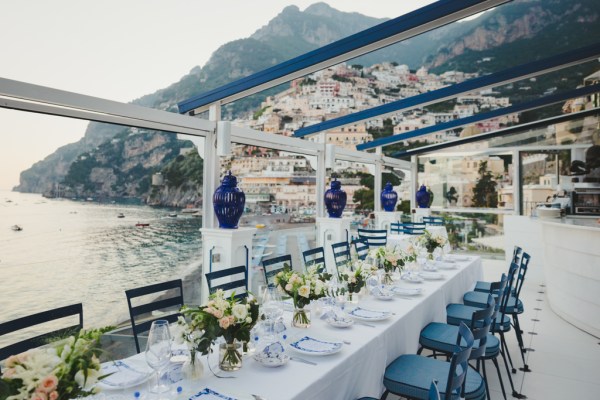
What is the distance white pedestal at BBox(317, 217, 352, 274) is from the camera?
5926 millimetres

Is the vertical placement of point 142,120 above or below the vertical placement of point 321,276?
above

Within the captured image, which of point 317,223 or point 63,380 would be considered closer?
point 63,380

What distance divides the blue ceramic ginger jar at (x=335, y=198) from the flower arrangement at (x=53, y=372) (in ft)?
16.3

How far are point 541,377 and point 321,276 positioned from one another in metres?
2.39

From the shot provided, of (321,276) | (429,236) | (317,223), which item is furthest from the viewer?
(317,223)

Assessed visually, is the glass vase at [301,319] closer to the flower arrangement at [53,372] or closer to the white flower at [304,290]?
the white flower at [304,290]

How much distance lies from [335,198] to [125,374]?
4.61 meters

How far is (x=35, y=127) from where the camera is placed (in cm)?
282

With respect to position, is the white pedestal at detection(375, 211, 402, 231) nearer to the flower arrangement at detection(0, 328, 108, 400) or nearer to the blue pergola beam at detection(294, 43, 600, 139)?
the blue pergola beam at detection(294, 43, 600, 139)

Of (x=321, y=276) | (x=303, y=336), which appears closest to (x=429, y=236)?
(x=321, y=276)

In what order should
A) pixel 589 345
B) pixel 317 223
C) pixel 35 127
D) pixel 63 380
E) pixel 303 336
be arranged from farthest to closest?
pixel 317 223 < pixel 589 345 < pixel 35 127 < pixel 303 336 < pixel 63 380

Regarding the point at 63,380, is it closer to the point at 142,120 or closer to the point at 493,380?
the point at 142,120

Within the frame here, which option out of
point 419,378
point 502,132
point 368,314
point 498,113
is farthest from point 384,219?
point 419,378

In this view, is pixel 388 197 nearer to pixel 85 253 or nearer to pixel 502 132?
pixel 502 132
